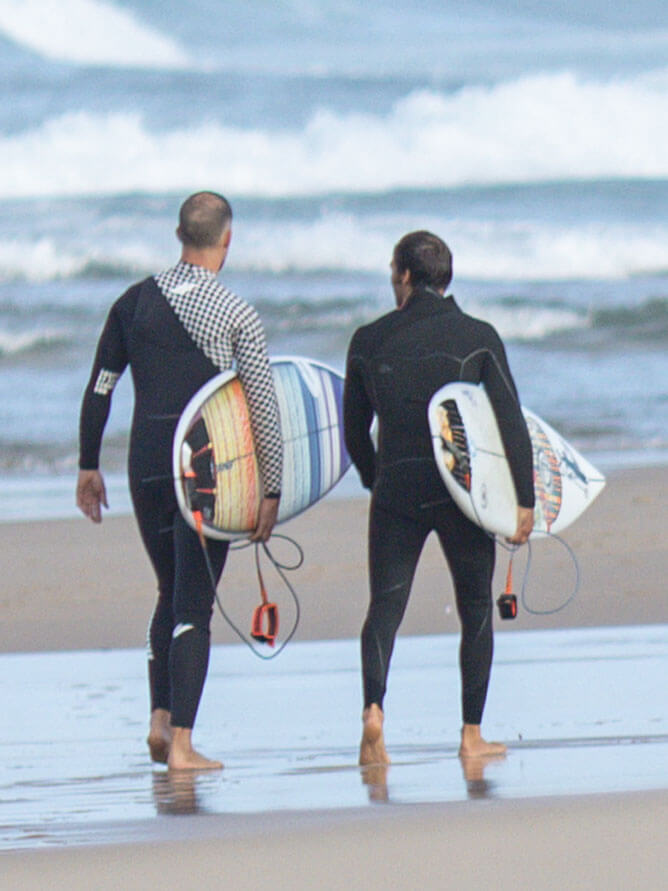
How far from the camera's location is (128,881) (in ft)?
9.56

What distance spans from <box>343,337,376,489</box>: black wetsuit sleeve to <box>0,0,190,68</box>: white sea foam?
2997 centimetres

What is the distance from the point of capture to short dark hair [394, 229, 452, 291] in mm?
4867

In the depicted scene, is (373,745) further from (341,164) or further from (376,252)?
(341,164)

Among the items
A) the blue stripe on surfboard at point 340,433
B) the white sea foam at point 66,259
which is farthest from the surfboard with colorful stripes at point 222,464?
the white sea foam at point 66,259

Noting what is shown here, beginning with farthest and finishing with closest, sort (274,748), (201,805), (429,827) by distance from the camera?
(274,748)
(201,805)
(429,827)

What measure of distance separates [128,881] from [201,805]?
3.27 feet

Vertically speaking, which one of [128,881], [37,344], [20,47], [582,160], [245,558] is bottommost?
[128,881]

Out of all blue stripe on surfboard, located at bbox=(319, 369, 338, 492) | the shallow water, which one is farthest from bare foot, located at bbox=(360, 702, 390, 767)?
blue stripe on surfboard, located at bbox=(319, 369, 338, 492)

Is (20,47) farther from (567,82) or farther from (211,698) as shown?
(211,698)

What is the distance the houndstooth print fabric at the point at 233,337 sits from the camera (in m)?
4.80

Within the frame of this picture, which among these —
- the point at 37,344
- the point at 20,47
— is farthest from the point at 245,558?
the point at 20,47

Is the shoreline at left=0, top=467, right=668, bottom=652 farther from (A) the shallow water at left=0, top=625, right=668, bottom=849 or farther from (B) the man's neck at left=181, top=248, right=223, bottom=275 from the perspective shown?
(B) the man's neck at left=181, top=248, right=223, bottom=275

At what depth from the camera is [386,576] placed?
485cm


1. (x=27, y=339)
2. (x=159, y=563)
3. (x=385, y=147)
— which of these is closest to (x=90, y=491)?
(x=159, y=563)
